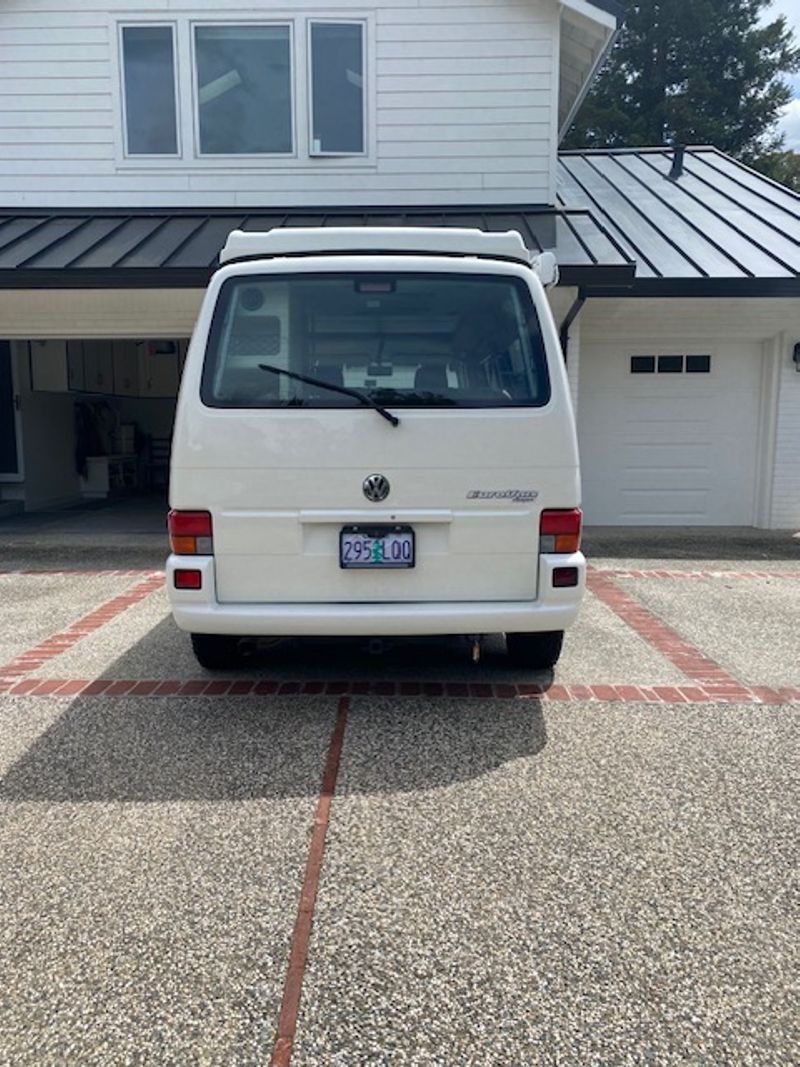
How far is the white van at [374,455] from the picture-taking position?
3.86m

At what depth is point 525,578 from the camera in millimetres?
4000

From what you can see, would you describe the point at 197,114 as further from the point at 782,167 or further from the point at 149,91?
the point at 782,167

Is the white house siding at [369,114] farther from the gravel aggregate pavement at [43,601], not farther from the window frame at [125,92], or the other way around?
the gravel aggregate pavement at [43,601]

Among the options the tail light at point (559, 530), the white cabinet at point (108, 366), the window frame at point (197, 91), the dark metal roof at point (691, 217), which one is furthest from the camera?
the white cabinet at point (108, 366)

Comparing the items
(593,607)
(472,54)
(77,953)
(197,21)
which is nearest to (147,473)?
(197,21)

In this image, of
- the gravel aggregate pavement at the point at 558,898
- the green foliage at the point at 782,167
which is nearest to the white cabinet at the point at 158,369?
the gravel aggregate pavement at the point at 558,898

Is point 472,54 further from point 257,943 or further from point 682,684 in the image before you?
point 257,943

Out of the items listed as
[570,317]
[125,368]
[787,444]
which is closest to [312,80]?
[570,317]

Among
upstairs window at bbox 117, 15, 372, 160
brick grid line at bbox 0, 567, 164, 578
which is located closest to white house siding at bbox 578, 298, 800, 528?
upstairs window at bbox 117, 15, 372, 160

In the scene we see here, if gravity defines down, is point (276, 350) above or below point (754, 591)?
above

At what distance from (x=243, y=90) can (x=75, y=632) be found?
7304 millimetres

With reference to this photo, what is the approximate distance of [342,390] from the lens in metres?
3.87

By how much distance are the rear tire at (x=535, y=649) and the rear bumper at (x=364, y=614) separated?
57 cm

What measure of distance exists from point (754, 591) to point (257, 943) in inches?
220
